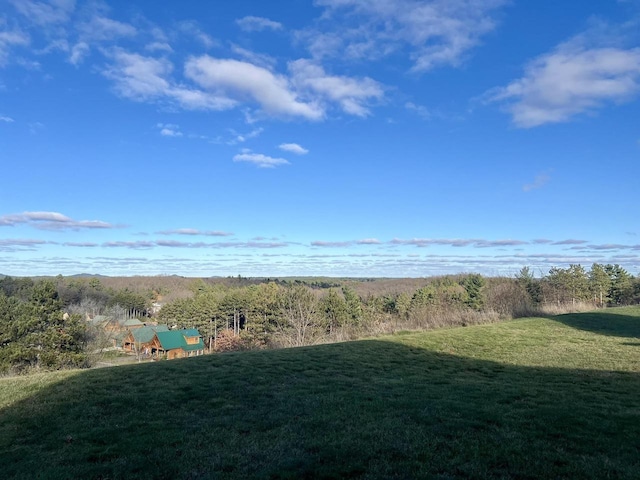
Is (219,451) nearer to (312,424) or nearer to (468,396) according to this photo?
(312,424)

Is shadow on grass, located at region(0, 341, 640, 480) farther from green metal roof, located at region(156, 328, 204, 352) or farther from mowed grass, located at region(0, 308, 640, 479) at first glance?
green metal roof, located at region(156, 328, 204, 352)

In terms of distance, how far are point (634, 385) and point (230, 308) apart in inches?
1954

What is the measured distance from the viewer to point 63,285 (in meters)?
76.3

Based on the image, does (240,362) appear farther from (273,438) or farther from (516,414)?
(516,414)

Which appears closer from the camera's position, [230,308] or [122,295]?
[230,308]

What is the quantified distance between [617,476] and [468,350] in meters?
9.22

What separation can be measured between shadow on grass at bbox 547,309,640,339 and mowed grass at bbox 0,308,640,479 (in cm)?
703

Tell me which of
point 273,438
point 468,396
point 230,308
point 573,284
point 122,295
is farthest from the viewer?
point 122,295

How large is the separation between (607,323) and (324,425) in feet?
64.8

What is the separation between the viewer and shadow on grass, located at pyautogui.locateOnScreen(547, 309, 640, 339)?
16.4 m

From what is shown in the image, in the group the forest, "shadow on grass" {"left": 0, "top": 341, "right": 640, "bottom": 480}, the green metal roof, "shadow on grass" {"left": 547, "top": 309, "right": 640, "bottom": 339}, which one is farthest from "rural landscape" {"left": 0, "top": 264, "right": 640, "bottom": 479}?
the green metal roof

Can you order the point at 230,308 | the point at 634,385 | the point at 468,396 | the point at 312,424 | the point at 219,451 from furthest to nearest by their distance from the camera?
the point at 230,308 → the point at 634,385 → the point at 468,396 → the point at 312,424 → the point at 219,451

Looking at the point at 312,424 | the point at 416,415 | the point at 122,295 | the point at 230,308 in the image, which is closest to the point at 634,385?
the point at 416,415

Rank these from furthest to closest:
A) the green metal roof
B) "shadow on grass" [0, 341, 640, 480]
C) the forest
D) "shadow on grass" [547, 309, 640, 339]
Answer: the green metal roof → the forest → "shadow on grass" [547, 309, 640, 339] → "shadow on grass" [0, 341, 640, 480]
